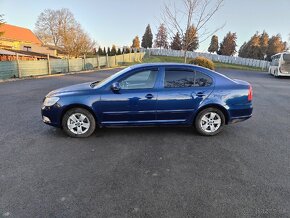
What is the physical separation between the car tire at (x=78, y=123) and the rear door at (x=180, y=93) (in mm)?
1443

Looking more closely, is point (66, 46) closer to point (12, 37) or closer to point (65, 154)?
point (12, 37)

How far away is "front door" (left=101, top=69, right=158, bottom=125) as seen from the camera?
455 cm

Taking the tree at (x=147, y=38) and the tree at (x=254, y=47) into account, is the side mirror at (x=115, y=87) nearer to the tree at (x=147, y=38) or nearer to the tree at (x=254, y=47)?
the tree at (x=254, y=47)

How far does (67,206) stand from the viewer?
8.43 feet

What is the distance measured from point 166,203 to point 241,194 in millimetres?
1004

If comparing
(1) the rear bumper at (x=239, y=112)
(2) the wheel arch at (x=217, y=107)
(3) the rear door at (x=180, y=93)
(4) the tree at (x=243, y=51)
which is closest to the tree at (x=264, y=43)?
(4) the tree at (x=243, y=51)

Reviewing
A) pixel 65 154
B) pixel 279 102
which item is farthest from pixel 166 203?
pixel 279 102

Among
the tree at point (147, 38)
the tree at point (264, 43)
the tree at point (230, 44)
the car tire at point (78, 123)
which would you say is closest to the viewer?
the car tire at point (78, 123)

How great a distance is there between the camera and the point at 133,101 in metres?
4.55

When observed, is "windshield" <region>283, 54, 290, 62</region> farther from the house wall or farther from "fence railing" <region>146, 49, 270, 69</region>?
the house wall

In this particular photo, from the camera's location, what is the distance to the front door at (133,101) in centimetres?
455

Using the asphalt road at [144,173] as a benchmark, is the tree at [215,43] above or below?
above

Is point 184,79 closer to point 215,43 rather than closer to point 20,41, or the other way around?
point 20,41

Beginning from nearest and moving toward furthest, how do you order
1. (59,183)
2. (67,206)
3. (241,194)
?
(67,206)
(241,194)
(59,183)
